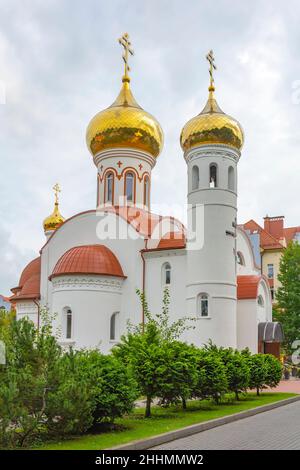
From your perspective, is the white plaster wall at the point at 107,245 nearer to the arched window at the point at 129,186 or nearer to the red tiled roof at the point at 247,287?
the arched window at the point at 129,186

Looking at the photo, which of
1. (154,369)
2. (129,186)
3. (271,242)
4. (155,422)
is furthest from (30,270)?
(155,422)

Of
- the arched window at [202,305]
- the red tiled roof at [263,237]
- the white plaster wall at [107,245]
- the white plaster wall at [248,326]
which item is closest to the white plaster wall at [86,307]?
the white plaster wall at [107,245]

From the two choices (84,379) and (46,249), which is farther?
(46,249)

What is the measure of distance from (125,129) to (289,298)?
40.5ft

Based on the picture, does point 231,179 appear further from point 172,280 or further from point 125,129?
point 125,129

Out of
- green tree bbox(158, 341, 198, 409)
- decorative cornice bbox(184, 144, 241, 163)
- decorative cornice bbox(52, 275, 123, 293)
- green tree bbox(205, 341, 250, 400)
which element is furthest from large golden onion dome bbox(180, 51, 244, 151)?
green tree bbox(158, 341, 198, 409)

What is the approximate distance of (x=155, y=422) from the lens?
10977 mm

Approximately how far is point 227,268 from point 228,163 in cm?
431

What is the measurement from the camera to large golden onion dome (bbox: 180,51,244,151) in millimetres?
23281

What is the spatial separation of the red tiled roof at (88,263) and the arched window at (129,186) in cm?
419

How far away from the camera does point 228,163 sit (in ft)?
77.4

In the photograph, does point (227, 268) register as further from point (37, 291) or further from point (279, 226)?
point (279, 226)
